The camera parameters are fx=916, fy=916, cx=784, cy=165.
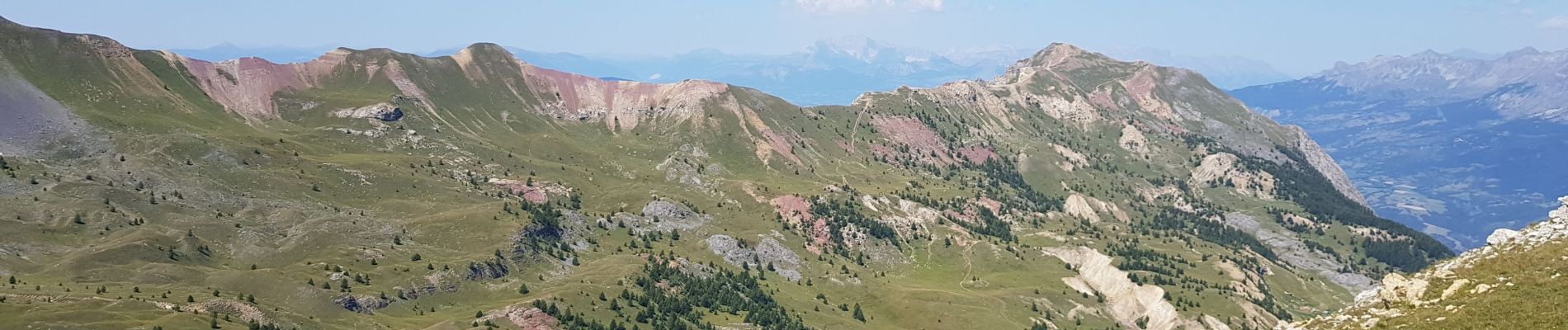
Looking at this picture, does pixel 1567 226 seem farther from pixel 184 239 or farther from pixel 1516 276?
pixel 184 239

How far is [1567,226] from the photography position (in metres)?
57.8

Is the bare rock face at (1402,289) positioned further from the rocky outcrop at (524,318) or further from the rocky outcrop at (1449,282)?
the rocky outcrop at (524,318)

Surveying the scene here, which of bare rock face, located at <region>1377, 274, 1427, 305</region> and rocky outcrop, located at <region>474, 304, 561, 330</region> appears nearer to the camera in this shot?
bare rock face, located at <region>1377, 274, 1427, 305</region>

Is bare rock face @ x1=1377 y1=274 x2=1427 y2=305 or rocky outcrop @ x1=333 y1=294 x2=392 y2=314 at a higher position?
bare rock face @ x1=1377 y1=274 x2=1427 y2=305

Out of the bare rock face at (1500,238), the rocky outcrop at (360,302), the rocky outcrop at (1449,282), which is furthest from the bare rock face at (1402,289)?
the rocky outcrop at (360,302)

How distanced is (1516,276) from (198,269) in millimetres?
191080

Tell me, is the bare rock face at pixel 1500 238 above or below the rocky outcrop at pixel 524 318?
above

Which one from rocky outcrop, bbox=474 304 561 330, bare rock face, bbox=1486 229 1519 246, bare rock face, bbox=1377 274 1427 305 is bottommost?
rocky outcrop, bbox=474 304 561 330

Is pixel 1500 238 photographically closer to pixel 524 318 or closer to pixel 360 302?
pixel 524 318

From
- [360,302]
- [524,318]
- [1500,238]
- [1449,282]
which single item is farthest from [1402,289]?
[360,302]

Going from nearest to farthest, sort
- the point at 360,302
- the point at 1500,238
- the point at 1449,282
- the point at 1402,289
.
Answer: the point at 1449,282, the point at 1402,289, the point at 1500,238, the point at 360,302

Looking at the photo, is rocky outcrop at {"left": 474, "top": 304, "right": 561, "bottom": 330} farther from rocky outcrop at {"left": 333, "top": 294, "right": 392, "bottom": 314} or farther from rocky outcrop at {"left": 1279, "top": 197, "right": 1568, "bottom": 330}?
rocky outcrop at {"left": 1279, "top": 197, "right": 1568, "bottom": 330}

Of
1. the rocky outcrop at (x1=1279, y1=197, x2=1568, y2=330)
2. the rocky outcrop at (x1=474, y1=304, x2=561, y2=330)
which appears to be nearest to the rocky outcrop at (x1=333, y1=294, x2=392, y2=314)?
the rocky outcrop at (x1=474, y1=304, x2=561, y2=330)

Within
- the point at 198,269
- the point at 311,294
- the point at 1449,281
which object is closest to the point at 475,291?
the point at 311,294
